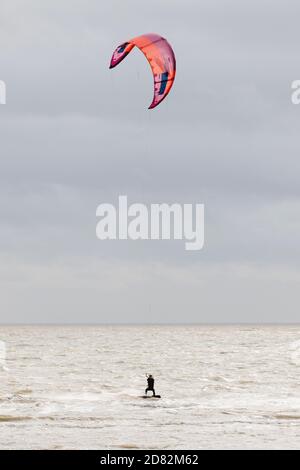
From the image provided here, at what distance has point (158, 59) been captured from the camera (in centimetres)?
3841

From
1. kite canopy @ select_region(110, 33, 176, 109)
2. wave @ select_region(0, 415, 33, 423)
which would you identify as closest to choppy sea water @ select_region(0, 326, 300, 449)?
wave @ select_region(0, 415, 33, 423)

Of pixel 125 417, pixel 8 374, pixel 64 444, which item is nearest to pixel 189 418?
pixel 125 417

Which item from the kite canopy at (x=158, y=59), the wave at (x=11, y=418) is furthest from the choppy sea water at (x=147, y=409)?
the kite canopy at (x=158, y=59)

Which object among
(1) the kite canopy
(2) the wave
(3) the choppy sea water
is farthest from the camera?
(1) the kite canopy

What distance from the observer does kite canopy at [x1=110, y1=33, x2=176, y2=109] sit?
37.5 metres

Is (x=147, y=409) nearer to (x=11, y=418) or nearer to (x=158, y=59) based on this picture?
(x=11, y=418)

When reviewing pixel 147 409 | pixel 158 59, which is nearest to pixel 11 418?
pixel 147 409

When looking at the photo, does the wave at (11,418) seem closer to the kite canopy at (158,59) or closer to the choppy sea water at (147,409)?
the choppy sea water at (147,409)

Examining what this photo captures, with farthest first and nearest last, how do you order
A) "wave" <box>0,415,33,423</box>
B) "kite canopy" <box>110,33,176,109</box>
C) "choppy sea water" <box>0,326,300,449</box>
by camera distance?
"kite canopy" <box>110,33,176,109</box> < "wave" <box>0,415,33,423</box> < "choppy sea water" <box>0,326,300,449</box>

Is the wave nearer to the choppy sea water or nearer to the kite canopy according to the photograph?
the choppy sea water

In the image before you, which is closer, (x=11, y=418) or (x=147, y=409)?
(x=11, y=418)

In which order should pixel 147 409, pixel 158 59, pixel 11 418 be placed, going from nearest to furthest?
1. pixel 11 418
2. pixel 158 59
3. pixel 147 409

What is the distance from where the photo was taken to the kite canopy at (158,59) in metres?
37.5

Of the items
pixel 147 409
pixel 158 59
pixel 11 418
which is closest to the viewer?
pixel 11 418
